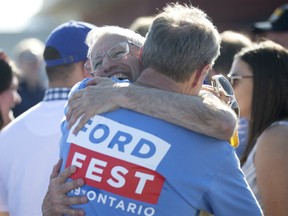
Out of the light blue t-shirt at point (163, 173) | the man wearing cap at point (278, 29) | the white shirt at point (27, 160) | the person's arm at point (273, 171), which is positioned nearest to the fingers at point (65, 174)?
the light blue t-shirt at point (163, 173)

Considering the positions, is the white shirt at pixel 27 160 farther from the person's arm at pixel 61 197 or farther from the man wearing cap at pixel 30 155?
the person's arm at pixel 61 197

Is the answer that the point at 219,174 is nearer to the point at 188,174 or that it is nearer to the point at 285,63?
the point at 188,174

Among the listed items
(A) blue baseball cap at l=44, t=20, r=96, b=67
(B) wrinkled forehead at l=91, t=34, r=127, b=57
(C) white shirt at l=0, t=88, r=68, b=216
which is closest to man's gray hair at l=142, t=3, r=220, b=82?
(B) wrinkled forehead at l=91, t=34, r=127, b=57

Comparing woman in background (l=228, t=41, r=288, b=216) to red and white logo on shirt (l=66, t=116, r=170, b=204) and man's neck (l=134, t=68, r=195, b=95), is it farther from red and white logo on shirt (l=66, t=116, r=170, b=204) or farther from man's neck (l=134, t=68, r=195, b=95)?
red and white logo on shirt (l=66, t=116, r=170, b=204)

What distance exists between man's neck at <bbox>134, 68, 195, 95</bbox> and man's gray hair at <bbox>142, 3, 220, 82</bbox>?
0.07ft

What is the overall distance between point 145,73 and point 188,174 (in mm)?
420

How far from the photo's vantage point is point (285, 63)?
4.02 metres

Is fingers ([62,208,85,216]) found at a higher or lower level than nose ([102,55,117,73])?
lower

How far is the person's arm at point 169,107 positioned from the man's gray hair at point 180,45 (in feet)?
Answer: 0.31

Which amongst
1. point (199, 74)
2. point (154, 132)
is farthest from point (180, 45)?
point (154, 132)

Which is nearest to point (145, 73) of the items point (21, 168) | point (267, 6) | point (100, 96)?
point (100, 96)

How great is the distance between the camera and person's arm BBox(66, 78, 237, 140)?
2619mm

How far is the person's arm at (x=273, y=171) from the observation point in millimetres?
3502

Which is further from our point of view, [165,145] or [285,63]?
[285,63]
